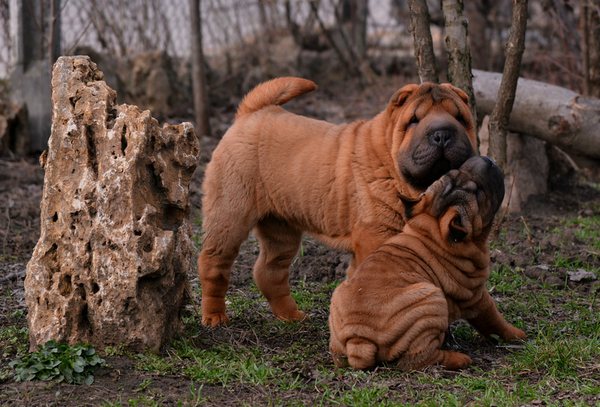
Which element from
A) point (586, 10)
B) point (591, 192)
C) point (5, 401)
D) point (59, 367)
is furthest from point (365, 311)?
point (586, 10)

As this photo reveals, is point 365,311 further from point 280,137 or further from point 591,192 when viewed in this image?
point 591,192

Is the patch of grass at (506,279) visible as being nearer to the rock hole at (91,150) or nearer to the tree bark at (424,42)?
the tree bark at (424,42)

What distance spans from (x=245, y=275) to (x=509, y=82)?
3079 mm

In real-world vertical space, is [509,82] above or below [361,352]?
above

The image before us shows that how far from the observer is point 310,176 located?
4.61 meters

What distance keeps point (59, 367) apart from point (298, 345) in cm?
154

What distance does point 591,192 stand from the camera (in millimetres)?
8234

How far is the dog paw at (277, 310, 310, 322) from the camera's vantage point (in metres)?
4.76

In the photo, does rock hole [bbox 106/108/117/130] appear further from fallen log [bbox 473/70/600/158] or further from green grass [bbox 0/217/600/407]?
fallen log [bbox 473/70/600/158]

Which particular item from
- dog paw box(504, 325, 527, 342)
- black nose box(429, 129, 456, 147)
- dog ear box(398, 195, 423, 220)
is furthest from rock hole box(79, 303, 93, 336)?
dog paw box(504, 325, 527, 342)

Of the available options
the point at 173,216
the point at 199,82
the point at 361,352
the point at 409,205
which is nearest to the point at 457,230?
the point at 409,205

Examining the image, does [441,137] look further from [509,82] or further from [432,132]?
[509,82]

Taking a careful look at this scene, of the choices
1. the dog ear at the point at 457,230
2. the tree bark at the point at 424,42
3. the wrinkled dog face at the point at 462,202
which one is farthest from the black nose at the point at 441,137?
the tree bark at the point at 424,42

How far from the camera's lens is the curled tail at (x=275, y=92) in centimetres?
503
